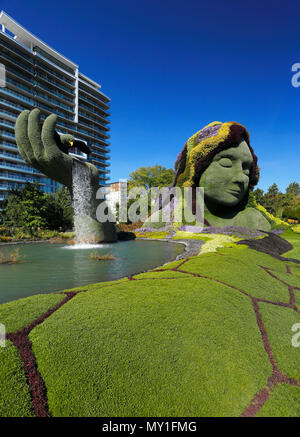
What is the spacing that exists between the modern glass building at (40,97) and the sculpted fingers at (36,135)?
32.0 meters

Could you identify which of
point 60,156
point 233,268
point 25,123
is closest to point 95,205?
point 60,156

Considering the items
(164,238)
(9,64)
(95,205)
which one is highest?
(9,64)

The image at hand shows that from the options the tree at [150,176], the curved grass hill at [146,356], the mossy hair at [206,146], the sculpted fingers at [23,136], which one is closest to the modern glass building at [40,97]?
the tree at [150,176]

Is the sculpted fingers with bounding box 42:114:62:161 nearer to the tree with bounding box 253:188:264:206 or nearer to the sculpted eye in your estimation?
the sculpted eye

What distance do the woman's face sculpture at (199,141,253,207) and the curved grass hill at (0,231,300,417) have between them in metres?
14.6

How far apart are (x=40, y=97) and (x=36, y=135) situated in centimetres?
5207

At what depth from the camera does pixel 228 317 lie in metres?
2.53

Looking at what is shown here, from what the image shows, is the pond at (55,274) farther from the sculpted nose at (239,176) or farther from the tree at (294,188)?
the tree at (294,188)

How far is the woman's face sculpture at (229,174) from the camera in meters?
16.3

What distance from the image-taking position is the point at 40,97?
5156cm

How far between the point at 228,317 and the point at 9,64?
64.9 meters

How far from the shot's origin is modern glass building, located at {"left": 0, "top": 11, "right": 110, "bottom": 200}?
44781 millimetres
